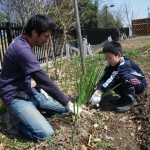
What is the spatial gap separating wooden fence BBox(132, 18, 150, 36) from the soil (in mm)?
31839

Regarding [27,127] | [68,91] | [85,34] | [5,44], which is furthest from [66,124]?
[85,34]

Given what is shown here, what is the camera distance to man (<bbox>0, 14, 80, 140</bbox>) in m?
3.41

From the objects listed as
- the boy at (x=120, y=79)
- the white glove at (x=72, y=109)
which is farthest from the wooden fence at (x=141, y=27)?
the white glove at (x=72, y=109)

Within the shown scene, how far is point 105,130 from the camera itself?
3.69 metres

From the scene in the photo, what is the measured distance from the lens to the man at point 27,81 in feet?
11.2

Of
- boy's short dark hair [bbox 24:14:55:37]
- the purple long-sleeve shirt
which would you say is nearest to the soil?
the purple long-sleeve shirt

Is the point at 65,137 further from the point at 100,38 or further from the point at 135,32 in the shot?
the point at 135,32

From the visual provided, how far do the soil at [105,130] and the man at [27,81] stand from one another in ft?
0.60

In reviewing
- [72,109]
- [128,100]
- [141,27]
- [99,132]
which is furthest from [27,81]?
[141,27]

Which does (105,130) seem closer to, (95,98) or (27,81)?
(95,98)

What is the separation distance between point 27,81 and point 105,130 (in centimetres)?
105

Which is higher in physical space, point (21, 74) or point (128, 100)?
point (21, 74)

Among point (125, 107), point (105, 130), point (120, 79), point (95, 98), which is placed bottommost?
point (105, 130)

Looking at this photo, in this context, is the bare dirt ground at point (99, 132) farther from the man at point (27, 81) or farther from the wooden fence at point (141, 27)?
the wooden fence at point (141, 27)
